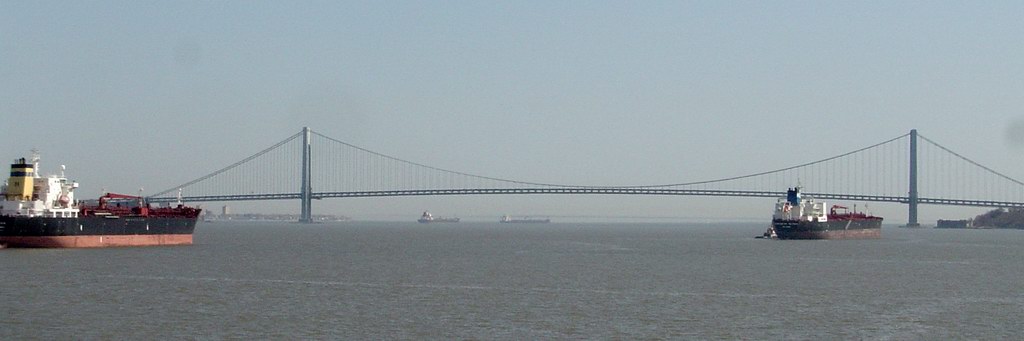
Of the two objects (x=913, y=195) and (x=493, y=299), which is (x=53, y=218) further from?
(x=913, y=195)

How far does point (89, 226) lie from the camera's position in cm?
5966

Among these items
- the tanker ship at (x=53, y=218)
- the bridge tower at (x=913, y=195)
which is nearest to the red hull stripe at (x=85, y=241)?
the tanker ship at (x=53, y=218)

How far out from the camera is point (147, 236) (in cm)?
6500

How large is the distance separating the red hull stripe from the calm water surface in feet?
7.13

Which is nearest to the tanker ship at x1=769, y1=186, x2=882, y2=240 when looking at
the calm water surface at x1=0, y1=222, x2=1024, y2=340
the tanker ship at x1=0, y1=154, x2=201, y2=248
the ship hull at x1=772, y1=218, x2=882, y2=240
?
the ship hull at x1=772, y1=218, x2=882, y2=240

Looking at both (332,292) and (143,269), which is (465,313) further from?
(143,269)

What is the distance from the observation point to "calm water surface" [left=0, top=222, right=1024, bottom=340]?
90.0 feet

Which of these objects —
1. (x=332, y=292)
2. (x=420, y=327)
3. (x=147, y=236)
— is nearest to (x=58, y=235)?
(x=147, y=236)

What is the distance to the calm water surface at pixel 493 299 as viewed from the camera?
27422mm

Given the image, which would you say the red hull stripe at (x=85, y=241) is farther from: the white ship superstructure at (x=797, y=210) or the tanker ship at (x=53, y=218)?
the white ship superstructure at (x=797, y=210)

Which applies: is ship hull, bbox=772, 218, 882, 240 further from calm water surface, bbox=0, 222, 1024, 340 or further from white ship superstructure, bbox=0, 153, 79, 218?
white ship superstructure, bbox=0, 153, 79, 218

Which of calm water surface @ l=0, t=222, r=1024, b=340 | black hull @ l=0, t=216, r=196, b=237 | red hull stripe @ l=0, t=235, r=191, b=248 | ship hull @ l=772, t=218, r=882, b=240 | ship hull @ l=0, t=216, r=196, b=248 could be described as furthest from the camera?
ship hull @ l=772, t=218, r=882, b=240

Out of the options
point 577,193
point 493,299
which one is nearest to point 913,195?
point 577,193

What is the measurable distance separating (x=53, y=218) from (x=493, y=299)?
30.5m
